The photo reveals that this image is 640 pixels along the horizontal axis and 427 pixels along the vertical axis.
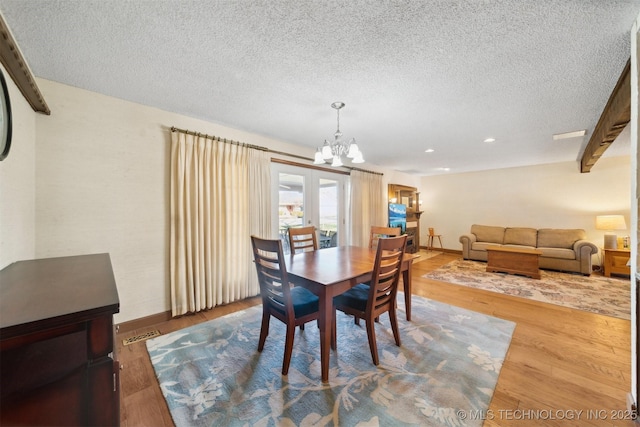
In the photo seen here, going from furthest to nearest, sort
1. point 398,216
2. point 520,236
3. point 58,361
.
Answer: point 398,216, point 520,236, point 58,361

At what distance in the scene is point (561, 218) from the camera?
5.44 m

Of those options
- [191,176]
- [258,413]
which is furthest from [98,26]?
[258,413]

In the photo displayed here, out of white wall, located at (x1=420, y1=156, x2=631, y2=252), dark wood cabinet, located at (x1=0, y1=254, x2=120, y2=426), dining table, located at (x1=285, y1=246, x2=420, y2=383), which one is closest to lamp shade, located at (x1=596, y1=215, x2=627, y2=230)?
white wall, located at (x1=420, y1=156, x2=631, y2=252)

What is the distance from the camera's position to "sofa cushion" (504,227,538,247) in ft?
17.9

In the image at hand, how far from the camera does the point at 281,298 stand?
1922mm

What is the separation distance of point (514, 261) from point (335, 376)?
459cm

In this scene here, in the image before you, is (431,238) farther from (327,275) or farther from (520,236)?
(327,275)

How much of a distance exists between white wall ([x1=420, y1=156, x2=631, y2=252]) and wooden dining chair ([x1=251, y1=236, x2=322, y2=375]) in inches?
245

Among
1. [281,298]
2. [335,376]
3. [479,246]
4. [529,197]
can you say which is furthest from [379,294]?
[529,197]

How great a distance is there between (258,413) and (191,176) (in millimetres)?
2356

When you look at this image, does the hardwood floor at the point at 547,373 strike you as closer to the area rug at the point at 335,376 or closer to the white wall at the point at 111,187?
the area rug at the point at 335,376

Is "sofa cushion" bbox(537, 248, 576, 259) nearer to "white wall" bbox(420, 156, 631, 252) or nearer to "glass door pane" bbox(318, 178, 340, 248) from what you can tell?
"white wall" bbox(420, 156, 631, 252)

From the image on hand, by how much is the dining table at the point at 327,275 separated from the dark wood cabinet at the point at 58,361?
1150 millimetres

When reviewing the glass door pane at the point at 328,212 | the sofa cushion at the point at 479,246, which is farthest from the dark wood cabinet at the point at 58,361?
the sofa cushion at the point at 479,246
